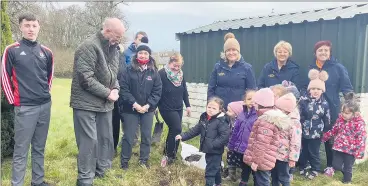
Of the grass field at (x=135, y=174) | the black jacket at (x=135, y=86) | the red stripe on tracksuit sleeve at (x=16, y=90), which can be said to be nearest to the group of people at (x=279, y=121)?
the grass field at (x=135, y=174)

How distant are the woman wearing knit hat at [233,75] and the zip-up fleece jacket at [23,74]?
100 inches

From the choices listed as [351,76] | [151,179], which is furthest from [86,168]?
[351,76]

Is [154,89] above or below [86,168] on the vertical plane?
above

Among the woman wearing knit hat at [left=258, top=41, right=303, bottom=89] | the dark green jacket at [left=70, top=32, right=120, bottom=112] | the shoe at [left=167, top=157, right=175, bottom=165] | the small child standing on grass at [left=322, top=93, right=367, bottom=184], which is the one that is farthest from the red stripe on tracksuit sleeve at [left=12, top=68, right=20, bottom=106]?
the small child standing on grass at [left=322, top=93, right=367, bottom=184]

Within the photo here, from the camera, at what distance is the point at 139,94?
4.98 meters

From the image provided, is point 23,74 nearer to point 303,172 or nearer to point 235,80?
point 235,80

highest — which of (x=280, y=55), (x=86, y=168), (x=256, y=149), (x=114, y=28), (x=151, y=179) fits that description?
(x=114, y=28)

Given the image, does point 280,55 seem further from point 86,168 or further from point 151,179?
point 86,168

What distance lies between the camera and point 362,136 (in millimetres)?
4898

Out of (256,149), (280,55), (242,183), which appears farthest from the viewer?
(280,55)

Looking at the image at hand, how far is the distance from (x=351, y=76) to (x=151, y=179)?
3571 mm

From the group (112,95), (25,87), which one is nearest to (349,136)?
(112,95)

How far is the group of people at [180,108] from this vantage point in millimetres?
3934

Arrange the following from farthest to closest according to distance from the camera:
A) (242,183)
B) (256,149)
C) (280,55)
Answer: (280,55) < (242,183) < (256,149)
